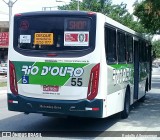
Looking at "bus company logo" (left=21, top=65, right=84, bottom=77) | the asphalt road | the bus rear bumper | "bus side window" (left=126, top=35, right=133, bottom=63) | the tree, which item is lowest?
the asphalt road

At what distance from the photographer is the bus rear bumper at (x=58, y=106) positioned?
346 inches

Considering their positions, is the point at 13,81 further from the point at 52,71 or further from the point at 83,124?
the point at 83,124

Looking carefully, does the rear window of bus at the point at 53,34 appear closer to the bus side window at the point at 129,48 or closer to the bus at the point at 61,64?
the bus at the point at 61,64

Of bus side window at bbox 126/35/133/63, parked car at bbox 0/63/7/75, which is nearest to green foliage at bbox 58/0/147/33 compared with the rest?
parked car at bbox 0/63/7/75

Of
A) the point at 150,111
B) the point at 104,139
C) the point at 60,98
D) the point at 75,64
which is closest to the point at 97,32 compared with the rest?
the point at 75,64

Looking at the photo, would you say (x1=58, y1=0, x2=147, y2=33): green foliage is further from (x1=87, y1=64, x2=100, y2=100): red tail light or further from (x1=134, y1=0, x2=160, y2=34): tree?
(x1=87, y1=64, x2=100, y2=100): red tail light

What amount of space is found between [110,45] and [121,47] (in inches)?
61.1

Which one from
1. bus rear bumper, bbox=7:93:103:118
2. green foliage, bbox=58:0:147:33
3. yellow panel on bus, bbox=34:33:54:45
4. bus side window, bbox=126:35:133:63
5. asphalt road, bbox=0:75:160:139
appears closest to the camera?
bus rear bumper, bbox=7:93:103:118

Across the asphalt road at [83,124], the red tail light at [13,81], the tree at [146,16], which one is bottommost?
the asphalt road at [83,124]

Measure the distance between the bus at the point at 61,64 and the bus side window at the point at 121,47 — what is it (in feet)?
4.00

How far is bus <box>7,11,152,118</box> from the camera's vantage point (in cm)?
883

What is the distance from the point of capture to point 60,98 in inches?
353

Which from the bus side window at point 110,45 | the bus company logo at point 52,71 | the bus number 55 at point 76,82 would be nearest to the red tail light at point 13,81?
the bus company logo at point 52,71

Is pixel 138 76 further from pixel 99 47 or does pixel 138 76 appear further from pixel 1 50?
pixel 1 50
